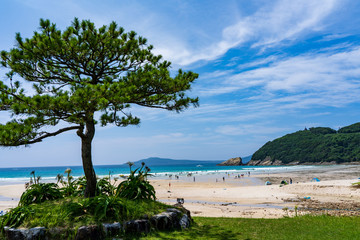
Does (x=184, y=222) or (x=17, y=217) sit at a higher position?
(x=17, y=217)

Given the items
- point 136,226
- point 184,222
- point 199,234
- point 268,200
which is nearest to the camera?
point 136,226

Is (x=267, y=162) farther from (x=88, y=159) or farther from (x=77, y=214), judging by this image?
(x=77, y=214)

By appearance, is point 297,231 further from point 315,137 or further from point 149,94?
point 315,137

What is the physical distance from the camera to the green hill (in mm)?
122688

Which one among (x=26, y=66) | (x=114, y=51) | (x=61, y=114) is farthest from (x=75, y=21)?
(x=61, y=114)

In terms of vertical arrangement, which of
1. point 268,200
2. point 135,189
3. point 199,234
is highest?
point 135,189

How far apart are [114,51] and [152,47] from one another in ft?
5.63

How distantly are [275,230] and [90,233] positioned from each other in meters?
5.88

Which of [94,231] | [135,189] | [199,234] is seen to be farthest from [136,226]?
[199,234]

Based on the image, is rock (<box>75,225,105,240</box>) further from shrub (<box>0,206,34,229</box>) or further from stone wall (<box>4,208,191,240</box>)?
shrub (<box>0,206,34,229</box>)

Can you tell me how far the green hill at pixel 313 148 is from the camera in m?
123

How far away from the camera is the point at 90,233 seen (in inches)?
262

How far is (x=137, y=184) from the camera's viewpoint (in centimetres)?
916

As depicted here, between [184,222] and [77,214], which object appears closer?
[77,214]
